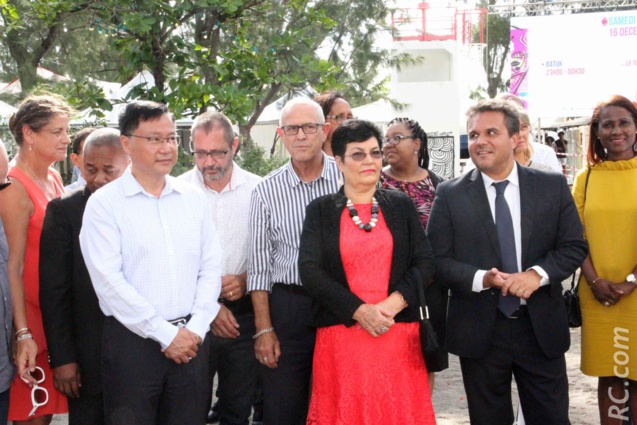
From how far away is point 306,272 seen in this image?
397 centimetres

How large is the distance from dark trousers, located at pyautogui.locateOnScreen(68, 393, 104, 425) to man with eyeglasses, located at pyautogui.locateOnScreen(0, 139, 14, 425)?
18.2 inches

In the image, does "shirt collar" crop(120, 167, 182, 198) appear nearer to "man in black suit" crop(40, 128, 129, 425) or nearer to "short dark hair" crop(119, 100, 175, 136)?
"short dark hair" crop(119, 100, 175, 136)

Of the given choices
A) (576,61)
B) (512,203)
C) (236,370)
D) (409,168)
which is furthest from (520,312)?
(576,61)

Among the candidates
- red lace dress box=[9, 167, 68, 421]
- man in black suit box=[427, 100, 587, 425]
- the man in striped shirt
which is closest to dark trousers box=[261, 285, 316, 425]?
the man in striped shirt

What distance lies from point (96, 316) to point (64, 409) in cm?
58

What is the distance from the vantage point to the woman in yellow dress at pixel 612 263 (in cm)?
459

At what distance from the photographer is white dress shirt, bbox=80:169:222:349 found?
3578 millimetres

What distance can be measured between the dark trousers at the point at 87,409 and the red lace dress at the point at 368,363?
1114 millimetres

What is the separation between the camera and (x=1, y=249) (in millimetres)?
3805

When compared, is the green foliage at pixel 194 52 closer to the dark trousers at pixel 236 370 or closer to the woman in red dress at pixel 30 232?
the woman in red dress at pixel 30 232

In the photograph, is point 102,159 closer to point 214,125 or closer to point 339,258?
point 214,125

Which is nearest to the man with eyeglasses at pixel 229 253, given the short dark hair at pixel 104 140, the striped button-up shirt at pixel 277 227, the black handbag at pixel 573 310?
the striped button-up shirt at pixel 277 227

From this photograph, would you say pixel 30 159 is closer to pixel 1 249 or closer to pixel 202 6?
pixel 1 249

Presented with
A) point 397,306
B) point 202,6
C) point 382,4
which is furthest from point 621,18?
point 397,306
